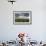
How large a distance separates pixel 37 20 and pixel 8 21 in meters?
1.22

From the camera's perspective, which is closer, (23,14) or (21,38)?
(21,38)

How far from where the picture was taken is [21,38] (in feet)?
10.8

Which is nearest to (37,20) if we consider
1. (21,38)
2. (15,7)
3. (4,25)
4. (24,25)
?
(24,25)

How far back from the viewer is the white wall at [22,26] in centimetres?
550

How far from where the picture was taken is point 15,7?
5547 millimetres

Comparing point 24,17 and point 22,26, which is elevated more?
point 24,17

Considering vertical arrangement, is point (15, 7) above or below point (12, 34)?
above

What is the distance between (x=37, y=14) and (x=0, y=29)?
1.69 meters

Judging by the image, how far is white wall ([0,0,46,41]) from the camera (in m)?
5.50

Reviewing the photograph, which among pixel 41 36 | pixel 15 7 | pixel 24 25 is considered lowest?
pixel 41 36

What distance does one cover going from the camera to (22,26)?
555cm

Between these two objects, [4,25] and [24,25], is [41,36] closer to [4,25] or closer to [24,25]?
[24,25]

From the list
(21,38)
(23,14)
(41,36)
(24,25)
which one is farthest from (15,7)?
(21,38)

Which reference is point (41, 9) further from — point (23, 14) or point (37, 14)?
point (23, 14)
